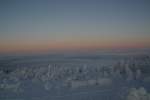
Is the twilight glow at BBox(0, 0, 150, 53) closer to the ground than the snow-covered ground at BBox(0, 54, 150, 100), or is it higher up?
higher up

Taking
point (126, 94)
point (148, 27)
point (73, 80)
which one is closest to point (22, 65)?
point (73, 80)

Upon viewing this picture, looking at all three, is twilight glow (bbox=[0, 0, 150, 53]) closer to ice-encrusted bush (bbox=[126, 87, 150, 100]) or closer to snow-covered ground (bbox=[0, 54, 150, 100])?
snow-covered ground (bbox=[0, 54, 150, 100])

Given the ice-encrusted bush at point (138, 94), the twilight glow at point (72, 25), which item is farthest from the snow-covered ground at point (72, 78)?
the twilight glow at point (72, 25)

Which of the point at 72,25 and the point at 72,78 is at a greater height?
the point at 72,25

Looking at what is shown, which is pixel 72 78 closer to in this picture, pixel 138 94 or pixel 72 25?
pixel 72 25

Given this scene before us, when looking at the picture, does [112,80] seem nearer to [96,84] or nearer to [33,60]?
[96,84]

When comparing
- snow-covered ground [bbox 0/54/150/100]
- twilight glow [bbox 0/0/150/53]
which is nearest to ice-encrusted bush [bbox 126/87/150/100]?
snow-covered ground [bbox 0/54/150/100]

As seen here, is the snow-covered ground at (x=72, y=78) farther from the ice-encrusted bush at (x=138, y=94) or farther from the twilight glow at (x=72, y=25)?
the twilight glow at (x=72, y=25)

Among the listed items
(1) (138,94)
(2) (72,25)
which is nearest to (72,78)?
(2) (72,25)
